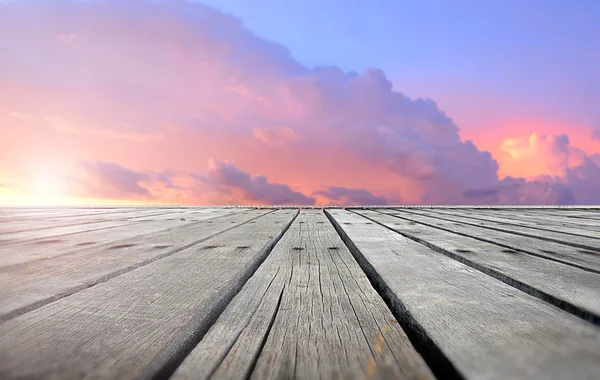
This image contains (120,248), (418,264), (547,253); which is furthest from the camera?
(120,248)

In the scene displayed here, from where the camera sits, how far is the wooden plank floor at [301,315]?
2.27ft

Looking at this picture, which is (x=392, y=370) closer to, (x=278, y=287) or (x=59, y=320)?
(x=278, y=287)

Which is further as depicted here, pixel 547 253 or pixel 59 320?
pixel 547 253

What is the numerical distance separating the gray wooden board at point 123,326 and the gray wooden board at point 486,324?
0.51 metres

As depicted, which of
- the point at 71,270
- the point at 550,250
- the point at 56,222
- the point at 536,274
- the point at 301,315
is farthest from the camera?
the point at 56,222

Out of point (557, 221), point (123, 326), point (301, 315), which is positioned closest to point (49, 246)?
point (123, 326)

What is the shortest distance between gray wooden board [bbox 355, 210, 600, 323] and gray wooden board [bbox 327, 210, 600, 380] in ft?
0.18

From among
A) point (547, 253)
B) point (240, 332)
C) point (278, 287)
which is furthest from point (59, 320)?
point (547, 253)

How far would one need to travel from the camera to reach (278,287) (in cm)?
120

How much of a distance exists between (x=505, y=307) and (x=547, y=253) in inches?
42.9

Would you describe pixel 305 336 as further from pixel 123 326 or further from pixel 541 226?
pixel 541 226

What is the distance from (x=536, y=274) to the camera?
1388mm

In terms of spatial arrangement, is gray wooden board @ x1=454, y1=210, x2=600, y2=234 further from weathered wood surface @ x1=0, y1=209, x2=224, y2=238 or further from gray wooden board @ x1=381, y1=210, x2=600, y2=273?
weathered wood surface @ x1=0, y1=209, x2=224, y2=238

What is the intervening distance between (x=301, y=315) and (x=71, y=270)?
1.05m
